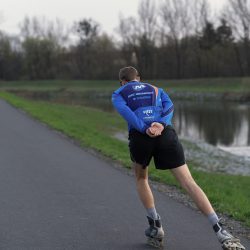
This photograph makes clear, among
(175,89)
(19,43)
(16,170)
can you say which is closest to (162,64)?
(175,89)

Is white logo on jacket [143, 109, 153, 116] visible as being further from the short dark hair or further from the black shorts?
the short dark hair

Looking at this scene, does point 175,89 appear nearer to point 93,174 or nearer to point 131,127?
point 93,174

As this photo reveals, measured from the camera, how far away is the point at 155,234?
576cm

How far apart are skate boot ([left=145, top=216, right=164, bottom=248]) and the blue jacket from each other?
109 cm

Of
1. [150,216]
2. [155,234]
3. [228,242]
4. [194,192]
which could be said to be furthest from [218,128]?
[228,242]

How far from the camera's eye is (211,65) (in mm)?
83688

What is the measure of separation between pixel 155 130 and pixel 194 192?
0.77 m

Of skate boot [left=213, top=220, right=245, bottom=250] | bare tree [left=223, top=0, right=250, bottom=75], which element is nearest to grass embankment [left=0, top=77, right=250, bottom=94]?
bare tree [left=223, top=0, right=250, bottom=75]

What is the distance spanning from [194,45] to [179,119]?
56.5 m

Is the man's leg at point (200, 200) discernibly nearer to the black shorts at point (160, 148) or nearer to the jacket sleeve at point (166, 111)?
the black shorts at point (160, 148)

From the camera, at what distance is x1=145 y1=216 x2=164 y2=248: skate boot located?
572 cm

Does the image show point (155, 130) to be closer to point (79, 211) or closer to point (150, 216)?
point (150, 216)

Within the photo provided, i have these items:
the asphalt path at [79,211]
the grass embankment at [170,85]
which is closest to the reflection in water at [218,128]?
the asphalt path at [79,211]

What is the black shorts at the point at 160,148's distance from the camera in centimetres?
556
